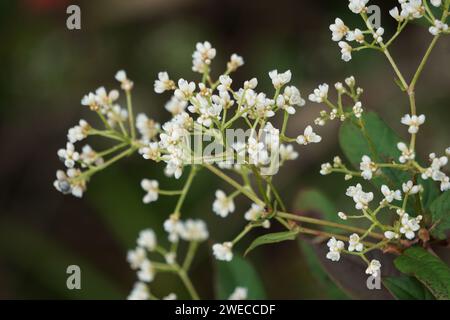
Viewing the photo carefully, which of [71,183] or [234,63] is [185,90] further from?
[71,183]

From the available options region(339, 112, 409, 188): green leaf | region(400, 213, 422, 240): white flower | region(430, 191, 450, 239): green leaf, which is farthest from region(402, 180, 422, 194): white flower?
region(339, 112, 409, 188): green leaf

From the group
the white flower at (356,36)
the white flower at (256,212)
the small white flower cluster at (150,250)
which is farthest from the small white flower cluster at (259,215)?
the white flower at (356,36)

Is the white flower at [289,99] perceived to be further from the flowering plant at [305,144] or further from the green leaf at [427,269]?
the green leaf at [427,269]

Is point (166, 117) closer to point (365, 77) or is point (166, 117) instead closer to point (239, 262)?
point (365, 77)

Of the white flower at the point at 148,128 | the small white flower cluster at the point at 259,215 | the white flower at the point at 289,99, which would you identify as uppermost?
the white flower at the point at 148,128

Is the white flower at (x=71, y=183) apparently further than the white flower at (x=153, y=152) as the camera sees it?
Yes

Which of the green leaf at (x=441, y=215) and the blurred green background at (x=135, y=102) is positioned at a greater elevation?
the blurred green background at (x=135, y=102)
